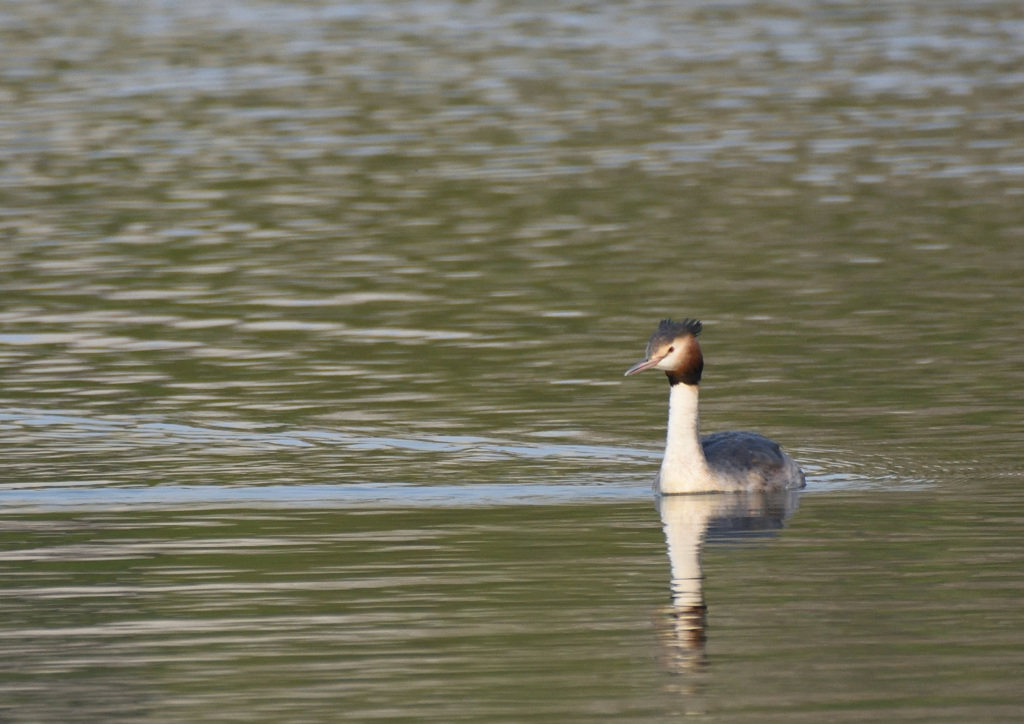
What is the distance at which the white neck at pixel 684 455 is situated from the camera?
1761 centimetres

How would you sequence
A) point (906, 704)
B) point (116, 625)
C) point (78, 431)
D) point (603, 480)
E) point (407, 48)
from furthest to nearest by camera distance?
point (407, 48), point (78, 431), point (603, 480), point (116, 625), point (906, 704)

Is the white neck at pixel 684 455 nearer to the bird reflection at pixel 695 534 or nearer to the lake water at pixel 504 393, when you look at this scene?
the bird reflection at pixel 695 534

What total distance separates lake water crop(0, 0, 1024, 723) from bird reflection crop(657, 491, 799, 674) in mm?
49

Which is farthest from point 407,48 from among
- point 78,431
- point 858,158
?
point 78,431

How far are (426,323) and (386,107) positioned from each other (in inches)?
828

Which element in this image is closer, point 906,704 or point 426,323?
point 906,704

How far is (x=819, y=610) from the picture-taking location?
533 inches

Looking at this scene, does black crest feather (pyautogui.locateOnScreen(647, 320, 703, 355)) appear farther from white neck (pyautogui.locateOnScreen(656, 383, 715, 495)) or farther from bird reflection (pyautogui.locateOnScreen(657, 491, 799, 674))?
bird reflection (pyautogui.locateOnScreen(657, 491, 799, 674))

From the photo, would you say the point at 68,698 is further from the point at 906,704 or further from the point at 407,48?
the point at 407,48

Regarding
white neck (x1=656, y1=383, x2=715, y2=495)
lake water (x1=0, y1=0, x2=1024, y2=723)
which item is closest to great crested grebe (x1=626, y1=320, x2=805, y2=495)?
white neck (x1=656, y1=383, x2=715, y2=495)

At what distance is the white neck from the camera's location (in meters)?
17.6

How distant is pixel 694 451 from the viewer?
17672mm

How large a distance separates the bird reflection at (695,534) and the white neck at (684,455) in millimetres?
97

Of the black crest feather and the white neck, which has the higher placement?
the black crest feather
